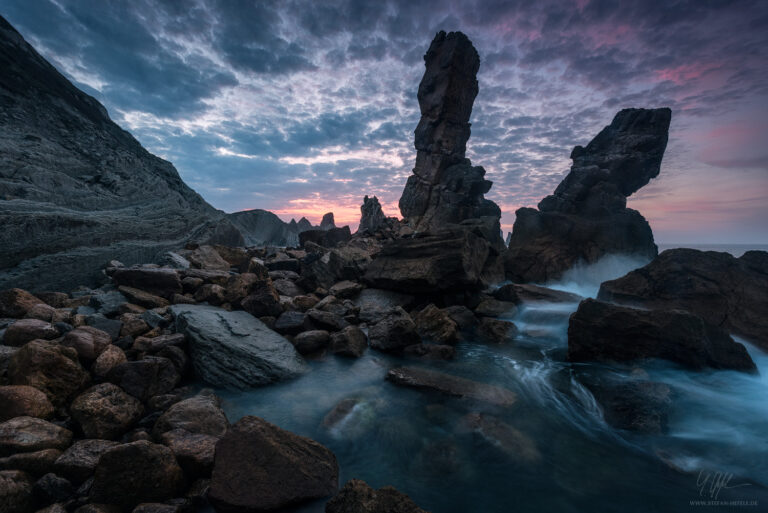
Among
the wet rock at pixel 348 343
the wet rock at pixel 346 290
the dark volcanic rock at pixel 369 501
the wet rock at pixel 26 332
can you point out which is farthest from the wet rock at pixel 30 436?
the wet rock at pixel 346 290

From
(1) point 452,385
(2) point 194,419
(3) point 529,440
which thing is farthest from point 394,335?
(2) point 194,419

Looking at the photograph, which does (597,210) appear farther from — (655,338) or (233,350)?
(233,350)

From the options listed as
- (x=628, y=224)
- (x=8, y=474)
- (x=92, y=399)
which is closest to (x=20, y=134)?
(x=92, y=399)

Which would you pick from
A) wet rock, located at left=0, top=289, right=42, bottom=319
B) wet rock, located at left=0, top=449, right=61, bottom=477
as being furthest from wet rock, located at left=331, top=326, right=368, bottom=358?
wet rock, located at left=0, top=289, right=42, bottom=319

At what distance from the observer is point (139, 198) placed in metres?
11.7

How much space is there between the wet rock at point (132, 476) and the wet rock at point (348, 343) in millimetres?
4101

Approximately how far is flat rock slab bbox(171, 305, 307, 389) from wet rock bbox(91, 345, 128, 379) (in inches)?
38.6

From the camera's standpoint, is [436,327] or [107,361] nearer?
[107,361]

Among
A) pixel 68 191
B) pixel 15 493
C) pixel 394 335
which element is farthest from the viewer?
pixel 68 191

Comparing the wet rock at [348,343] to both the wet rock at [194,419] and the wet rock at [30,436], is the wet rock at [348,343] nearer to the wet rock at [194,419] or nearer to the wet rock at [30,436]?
the wet rock at [194,419]

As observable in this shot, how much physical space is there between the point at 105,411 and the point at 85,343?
1454mm

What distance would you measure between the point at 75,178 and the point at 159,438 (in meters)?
11.1

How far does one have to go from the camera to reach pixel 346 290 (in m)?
10.3

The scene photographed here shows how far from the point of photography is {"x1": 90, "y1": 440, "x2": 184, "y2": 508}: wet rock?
2.46m
